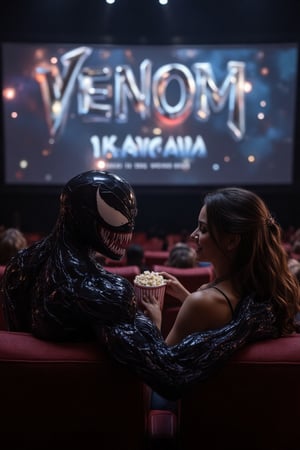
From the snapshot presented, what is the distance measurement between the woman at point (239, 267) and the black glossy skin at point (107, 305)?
4 centimetres

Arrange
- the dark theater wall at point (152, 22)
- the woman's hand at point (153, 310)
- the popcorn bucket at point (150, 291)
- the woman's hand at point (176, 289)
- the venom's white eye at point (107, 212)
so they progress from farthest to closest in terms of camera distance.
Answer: the dark theater wall at point (152, 22)
the woman's hand at point (176, 289)
the popcorn bucket at point (150, 291)
the woman's hand at point (153, 310)
the venom's white eye at point (107, 212)

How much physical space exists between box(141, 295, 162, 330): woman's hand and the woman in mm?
128

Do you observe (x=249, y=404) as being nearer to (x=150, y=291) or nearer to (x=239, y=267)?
(x=239, y=267)

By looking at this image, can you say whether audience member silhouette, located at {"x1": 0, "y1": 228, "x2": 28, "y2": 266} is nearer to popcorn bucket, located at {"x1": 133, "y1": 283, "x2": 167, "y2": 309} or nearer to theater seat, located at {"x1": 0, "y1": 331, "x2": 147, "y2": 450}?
popcorn bucket, located at {"x1": 133, "y1": 283, "x2": 167, "y2": 309}

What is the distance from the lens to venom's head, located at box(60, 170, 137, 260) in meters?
1.08

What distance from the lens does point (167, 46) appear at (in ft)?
23.8

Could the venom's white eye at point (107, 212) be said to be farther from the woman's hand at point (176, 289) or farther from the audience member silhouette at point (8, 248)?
the audience member silhouette at point (8, 248)

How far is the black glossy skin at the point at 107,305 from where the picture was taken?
1.00 metres

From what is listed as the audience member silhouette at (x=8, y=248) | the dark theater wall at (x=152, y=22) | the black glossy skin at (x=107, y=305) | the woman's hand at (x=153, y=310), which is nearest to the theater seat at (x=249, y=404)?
the black glossy skin at (x=107, y=305)

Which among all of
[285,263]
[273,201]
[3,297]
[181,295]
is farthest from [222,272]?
[273,201]

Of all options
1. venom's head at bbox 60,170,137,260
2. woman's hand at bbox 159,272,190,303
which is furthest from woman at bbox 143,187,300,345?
woman's hand at bbox 159,272,190,303

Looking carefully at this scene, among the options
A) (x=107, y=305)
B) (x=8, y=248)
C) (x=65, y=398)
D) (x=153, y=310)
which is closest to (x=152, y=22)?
(x=8, y=248)

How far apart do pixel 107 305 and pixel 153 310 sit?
16.4 inches

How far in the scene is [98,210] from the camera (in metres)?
1.08
